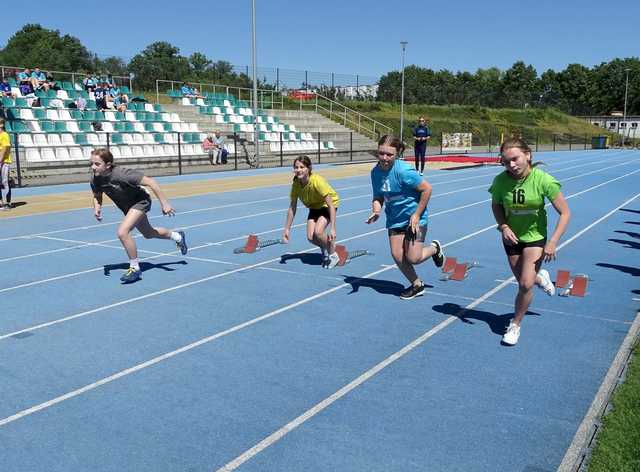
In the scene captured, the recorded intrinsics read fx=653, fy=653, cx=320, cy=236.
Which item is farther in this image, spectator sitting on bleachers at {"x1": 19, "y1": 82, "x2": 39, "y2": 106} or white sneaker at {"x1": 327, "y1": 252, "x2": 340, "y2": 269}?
spectator sitting on bleachers at {"x1": 19, "y1": 82, "x2": 39, "y2": 106}

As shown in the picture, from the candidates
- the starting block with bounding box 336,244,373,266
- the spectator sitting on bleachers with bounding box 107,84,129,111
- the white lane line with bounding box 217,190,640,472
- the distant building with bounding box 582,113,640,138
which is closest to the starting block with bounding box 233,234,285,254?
the starting block with bounding box 336,244,373,266

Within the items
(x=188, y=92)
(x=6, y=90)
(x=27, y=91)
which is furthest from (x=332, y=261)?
(x=188, y=92)

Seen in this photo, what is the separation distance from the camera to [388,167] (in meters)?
6.92

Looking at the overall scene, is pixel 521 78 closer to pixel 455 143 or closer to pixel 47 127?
pixel 455 143

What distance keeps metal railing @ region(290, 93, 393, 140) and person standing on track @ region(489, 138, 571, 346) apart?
1527 inches

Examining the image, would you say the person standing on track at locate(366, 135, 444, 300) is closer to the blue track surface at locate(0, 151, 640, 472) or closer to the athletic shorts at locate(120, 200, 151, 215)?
the blue track surface at locate(0, 151, 640, 472)

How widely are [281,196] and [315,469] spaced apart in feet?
48.7

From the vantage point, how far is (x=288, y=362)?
5.45 meters

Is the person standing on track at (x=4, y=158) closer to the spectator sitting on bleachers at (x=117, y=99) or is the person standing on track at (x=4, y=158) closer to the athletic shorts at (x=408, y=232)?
the athletic shorts at (x=408, y=232)

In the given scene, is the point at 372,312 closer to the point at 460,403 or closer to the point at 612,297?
the point at 460,403

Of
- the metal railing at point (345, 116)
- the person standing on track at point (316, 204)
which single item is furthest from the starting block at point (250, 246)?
the metal railing at point (345, 116)

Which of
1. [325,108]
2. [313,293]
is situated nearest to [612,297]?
[313,293]

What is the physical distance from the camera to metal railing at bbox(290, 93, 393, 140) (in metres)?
45.9

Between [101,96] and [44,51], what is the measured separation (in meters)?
60.7
